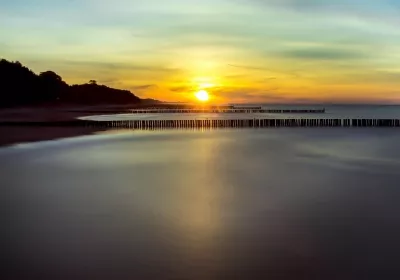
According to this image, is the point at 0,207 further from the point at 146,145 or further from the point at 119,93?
the point at 119,93

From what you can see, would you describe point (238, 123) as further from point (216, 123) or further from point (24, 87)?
point (24, 87)

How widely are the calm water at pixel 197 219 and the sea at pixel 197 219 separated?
30mm

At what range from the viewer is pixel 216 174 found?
60.0 feet

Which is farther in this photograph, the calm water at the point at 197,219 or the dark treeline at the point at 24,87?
the dark treeline at the point at 24,87

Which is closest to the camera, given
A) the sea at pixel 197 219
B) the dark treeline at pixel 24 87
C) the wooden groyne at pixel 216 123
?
the sea at pixel 197 219

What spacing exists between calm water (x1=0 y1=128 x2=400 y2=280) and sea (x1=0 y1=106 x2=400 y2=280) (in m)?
0.03

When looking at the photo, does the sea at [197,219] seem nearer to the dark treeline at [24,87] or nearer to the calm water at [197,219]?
the calm water at [197,219]

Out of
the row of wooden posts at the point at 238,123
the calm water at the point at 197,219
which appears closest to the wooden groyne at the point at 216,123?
the row of wooden posts at the point at 238,123

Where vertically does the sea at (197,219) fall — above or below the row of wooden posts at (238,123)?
below

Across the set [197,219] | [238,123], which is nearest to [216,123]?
[238,123]

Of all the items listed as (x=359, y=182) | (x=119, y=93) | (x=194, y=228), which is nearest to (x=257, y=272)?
(x=194, y=228)

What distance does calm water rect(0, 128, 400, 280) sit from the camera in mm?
7504

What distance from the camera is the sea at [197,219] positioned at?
7.49m

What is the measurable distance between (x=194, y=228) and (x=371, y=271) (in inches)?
151
